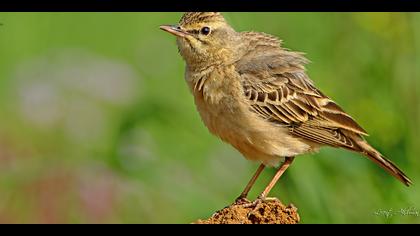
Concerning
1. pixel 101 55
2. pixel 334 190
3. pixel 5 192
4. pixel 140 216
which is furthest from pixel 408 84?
pixel 101 55

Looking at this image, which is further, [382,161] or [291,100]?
[291,100]

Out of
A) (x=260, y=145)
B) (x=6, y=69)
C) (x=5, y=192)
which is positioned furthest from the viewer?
(x=6, y=69)

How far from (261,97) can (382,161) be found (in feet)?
3.57

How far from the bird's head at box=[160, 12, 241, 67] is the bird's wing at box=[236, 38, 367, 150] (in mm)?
164

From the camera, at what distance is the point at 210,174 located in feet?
35.6

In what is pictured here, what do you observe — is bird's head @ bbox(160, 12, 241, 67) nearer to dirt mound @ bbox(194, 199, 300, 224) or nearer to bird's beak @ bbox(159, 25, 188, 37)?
bird's beak @ bbox(159, 25, 188, 37)

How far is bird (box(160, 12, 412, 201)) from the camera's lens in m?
8.67

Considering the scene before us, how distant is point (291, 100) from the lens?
893 cm

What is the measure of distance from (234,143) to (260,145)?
21cm

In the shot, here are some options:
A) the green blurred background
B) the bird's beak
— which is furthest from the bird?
the green blurred background

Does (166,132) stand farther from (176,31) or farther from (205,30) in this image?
(176,31)

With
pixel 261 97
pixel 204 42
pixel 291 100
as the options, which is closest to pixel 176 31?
pixel 204 42
